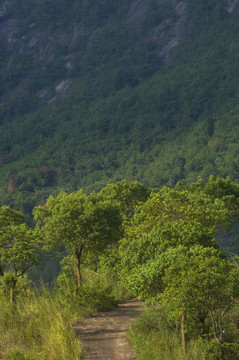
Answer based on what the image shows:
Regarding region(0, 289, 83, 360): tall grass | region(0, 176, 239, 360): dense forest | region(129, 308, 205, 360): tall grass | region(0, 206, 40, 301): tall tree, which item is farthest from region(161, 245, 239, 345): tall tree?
region(0, 206, 40, 301): tall tree

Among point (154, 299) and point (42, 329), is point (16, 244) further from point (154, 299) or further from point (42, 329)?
point (154, 299)

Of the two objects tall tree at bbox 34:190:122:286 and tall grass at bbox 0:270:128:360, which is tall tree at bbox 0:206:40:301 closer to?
tall tree at bbox 34:190:122:286

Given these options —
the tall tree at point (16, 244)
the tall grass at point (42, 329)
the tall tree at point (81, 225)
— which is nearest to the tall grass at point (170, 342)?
the tall grass at point (42, 329)

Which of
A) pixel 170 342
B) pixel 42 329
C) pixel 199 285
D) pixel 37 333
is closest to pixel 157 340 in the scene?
pixel 170 342

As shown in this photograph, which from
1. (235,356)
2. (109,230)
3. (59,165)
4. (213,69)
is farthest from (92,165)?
(235,356)

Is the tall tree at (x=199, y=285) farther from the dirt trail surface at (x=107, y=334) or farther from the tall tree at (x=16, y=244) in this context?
the tall tree at (x=16, y=244)

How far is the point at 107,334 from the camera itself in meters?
13.9

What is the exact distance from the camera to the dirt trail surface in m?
12.0

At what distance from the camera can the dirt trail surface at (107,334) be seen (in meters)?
12.0

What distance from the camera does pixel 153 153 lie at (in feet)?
536

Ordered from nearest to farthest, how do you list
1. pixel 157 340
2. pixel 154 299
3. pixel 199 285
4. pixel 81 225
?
pixel 199 285
pixel 154 299
pixel 157 340
pixel 81 225

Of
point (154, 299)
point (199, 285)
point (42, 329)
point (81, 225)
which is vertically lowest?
point (81, 225)

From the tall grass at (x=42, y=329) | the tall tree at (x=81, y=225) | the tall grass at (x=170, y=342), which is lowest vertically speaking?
the tall grass at (x=170, y=342)

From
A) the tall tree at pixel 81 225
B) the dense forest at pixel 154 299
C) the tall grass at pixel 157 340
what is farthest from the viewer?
the tall tree at pixel 81 225
